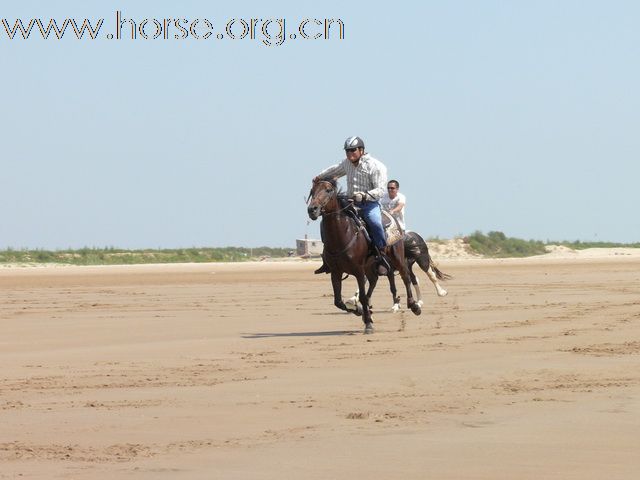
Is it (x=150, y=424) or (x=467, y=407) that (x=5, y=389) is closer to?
(x=150, y=424)

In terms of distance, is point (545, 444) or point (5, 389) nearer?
point (545, 444)

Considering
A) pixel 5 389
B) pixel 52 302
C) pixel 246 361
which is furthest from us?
pixel 52 302

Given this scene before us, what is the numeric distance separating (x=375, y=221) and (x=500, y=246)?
4852cm

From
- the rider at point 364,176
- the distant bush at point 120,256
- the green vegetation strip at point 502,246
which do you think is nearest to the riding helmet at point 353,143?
the rider at point 364,176

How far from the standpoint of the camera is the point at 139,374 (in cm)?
1105

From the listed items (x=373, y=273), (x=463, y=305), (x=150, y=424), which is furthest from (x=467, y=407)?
(x=463, y=305)

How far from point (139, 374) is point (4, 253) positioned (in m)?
50.1

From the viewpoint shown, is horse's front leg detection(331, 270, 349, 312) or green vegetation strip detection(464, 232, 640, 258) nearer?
horse's front leg detection(331, 270, 349, 312)

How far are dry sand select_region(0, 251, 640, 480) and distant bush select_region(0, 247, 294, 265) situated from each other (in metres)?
39.3

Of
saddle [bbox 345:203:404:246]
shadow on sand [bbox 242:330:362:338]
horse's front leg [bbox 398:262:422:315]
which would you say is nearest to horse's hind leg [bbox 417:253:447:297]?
horse's front leg [bbox 398:262:422:315]

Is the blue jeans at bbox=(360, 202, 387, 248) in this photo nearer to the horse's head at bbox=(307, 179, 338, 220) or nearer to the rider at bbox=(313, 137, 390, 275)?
the rider at bbox=(313, 137, 390, 275)

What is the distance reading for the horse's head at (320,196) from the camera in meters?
15.5

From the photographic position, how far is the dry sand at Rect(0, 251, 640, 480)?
7.00 metres

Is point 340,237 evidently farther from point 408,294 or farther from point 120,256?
point 120,256
